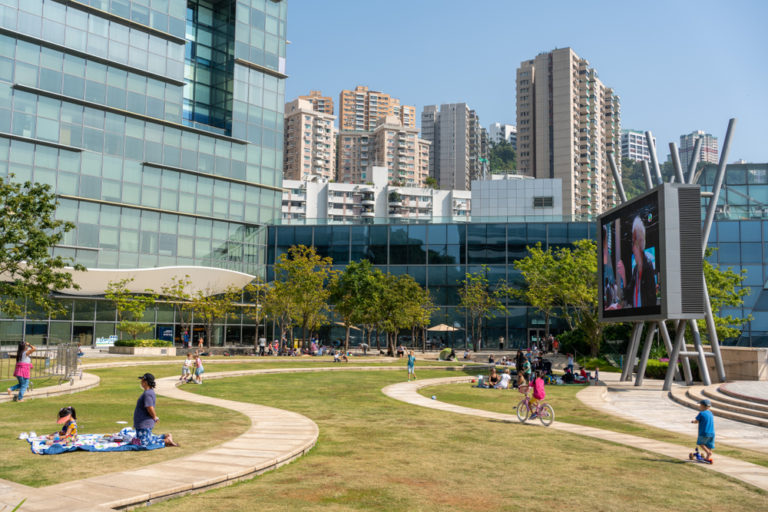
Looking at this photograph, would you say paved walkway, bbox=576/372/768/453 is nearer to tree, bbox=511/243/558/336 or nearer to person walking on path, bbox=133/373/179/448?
person walking on path, bbox=133/373/179/448

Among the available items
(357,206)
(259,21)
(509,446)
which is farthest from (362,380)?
(357,206)

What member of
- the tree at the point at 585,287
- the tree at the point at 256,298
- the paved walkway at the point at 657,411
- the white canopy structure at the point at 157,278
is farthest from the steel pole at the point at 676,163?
the white canopy structure at the point at 157,278

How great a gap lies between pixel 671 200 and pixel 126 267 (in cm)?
4547

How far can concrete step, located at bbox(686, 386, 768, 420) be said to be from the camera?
66.6 ft

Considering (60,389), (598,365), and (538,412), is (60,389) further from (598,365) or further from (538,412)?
(598,365)

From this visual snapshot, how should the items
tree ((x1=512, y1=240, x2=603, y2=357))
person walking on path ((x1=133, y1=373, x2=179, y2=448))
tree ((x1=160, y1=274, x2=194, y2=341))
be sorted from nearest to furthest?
person walking on path ((x1=133, y1=373, x2=179, y2=448)) < tree ((x1=512, y1=240, x2=603, y2=357)) < tree ((x1=160, y1=274, x2=194, y2=341))

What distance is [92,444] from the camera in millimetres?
12406

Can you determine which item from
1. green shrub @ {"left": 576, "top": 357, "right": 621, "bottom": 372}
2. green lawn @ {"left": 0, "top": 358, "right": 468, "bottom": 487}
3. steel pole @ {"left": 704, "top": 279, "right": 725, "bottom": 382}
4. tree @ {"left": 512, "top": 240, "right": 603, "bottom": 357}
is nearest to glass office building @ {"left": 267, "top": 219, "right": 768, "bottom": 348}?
tree @ {"left": 512, "top": 240, "right": 603, "bottom": 357}

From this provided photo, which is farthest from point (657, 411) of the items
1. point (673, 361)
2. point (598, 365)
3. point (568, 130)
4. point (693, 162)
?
point (568, 130)

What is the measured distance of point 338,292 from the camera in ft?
182

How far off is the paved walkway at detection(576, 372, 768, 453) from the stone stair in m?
0.28

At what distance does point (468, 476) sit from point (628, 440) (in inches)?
248

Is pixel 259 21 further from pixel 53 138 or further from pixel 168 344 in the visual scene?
pixel 168 344

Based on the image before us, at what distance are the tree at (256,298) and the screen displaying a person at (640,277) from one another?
3685cm
